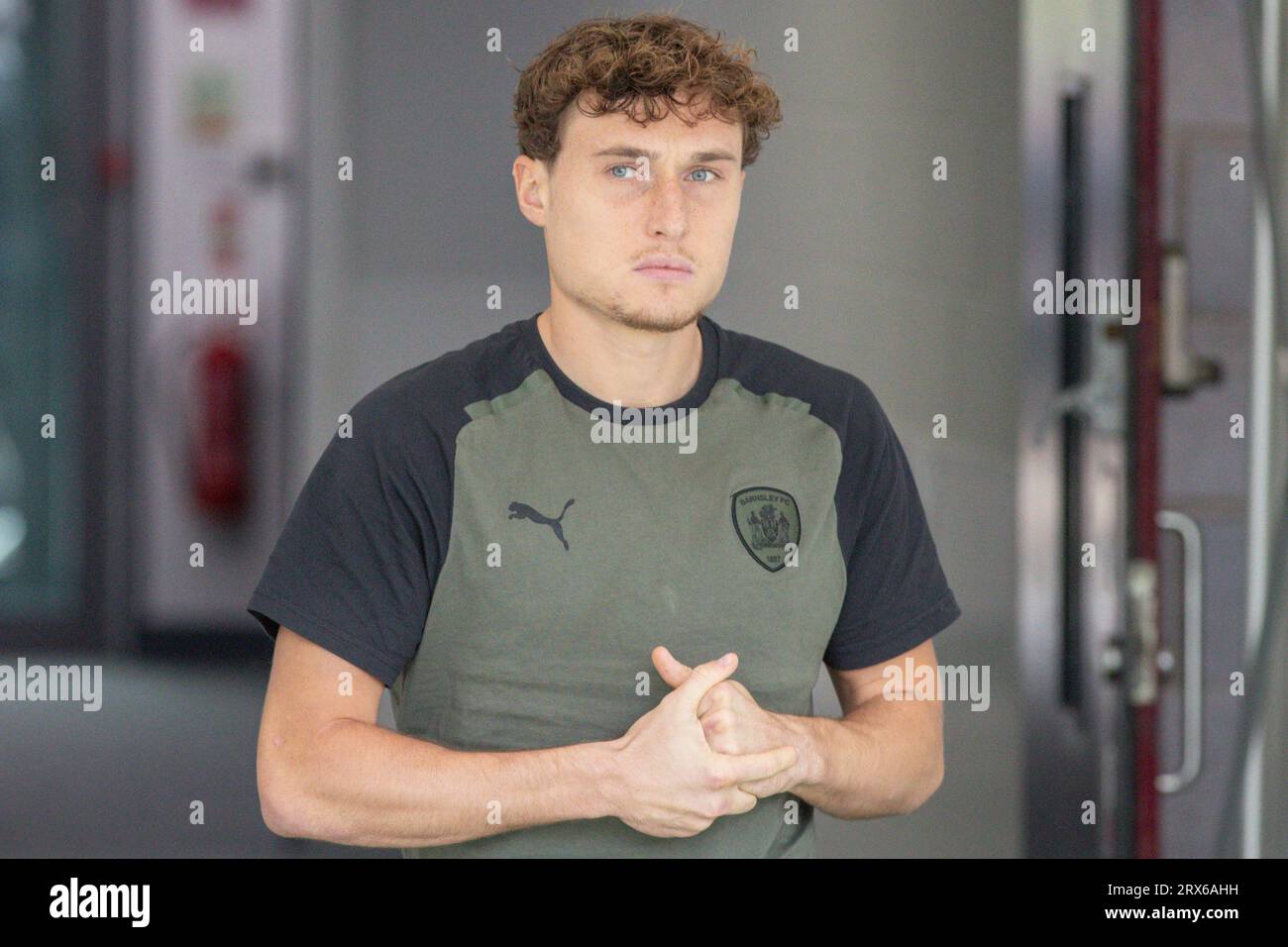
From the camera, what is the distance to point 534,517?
912mm

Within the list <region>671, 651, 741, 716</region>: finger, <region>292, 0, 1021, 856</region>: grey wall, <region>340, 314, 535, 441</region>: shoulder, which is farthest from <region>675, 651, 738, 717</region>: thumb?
<region>292, 0, 1021, 856</region>: grey wall

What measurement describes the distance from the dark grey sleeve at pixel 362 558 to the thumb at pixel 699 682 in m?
0.18

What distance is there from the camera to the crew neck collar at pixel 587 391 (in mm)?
951

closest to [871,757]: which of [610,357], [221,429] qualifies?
[610,357]

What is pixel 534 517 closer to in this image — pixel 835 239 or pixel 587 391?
pixel 587 391

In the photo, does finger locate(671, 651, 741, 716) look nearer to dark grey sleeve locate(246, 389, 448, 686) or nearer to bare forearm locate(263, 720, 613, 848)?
bare forearm locate(263, 720, 613, 848)

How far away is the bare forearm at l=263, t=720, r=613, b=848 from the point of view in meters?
0.87

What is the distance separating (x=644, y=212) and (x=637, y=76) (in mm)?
90

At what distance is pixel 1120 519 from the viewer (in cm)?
125

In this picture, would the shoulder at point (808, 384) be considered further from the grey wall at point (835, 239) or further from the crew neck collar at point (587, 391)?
the grey wall at point (835, 239)
